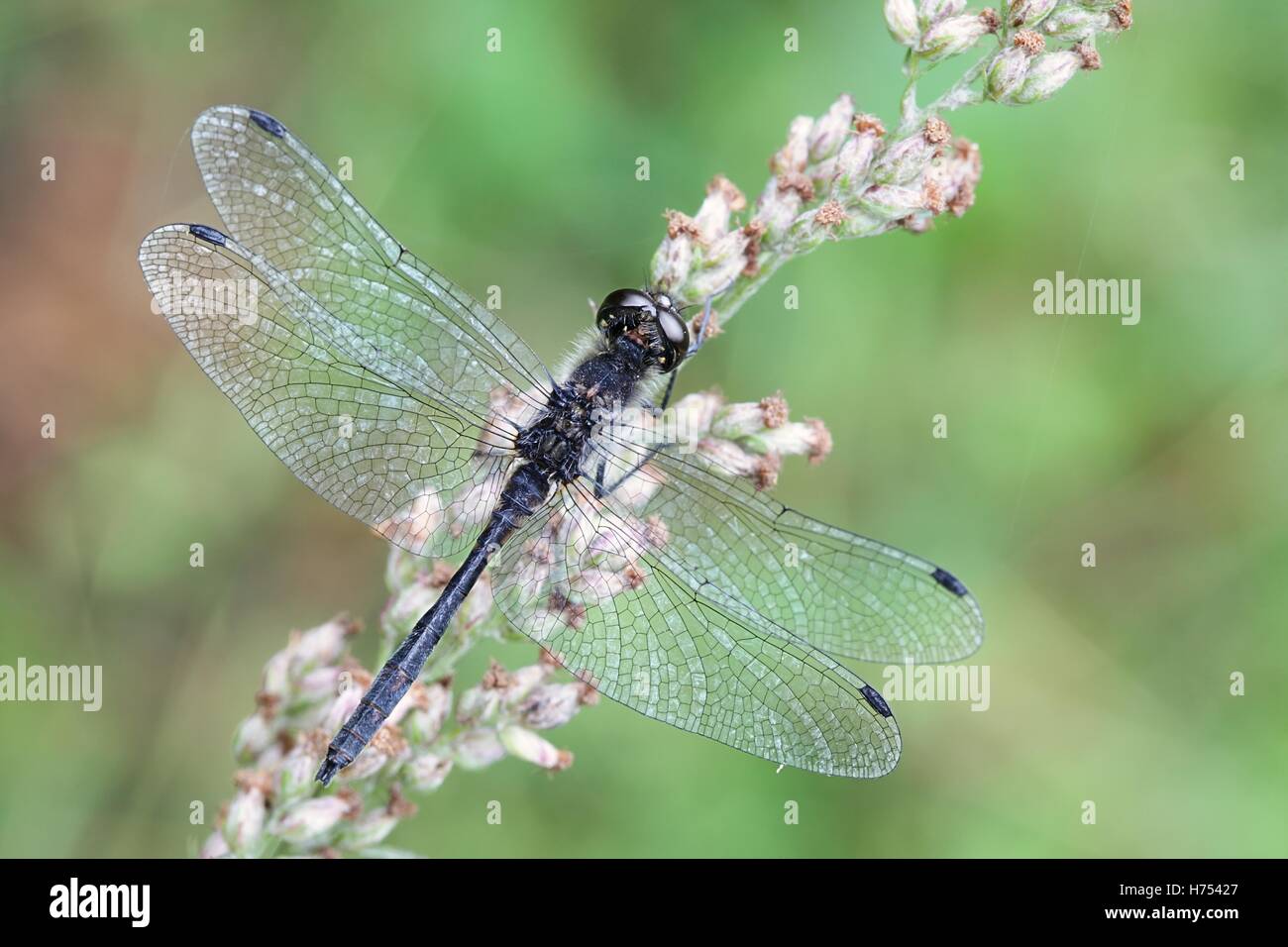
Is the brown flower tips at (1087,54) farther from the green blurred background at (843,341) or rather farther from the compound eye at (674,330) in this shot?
the green blurred background at (843,341)

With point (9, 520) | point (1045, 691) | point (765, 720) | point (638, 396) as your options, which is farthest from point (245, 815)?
point (1045, 691)

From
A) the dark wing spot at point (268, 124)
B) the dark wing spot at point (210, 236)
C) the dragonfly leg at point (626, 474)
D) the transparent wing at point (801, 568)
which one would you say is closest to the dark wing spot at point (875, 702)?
the transparent wing at point (801, 568)

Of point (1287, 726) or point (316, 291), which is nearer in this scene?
point (316, 291)

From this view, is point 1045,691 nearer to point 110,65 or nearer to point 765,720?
point 765,720

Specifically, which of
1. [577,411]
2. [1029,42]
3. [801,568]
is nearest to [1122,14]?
[1029,42]

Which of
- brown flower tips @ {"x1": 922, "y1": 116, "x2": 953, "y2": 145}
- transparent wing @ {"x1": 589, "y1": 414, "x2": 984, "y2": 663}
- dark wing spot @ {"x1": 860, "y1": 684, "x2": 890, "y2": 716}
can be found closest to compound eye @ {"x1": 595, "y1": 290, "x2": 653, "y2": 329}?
transparent wing @ {"x1": 589, "y1": 414, "x2": 984, "y2": 663}

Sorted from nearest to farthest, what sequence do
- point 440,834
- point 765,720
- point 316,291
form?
point 765,720 < point 316,291 < point 440,834

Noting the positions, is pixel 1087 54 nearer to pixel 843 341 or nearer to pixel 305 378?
pixel 843 341

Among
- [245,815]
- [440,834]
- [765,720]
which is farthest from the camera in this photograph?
[440,834]

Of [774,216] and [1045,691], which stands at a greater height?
[774,216]
